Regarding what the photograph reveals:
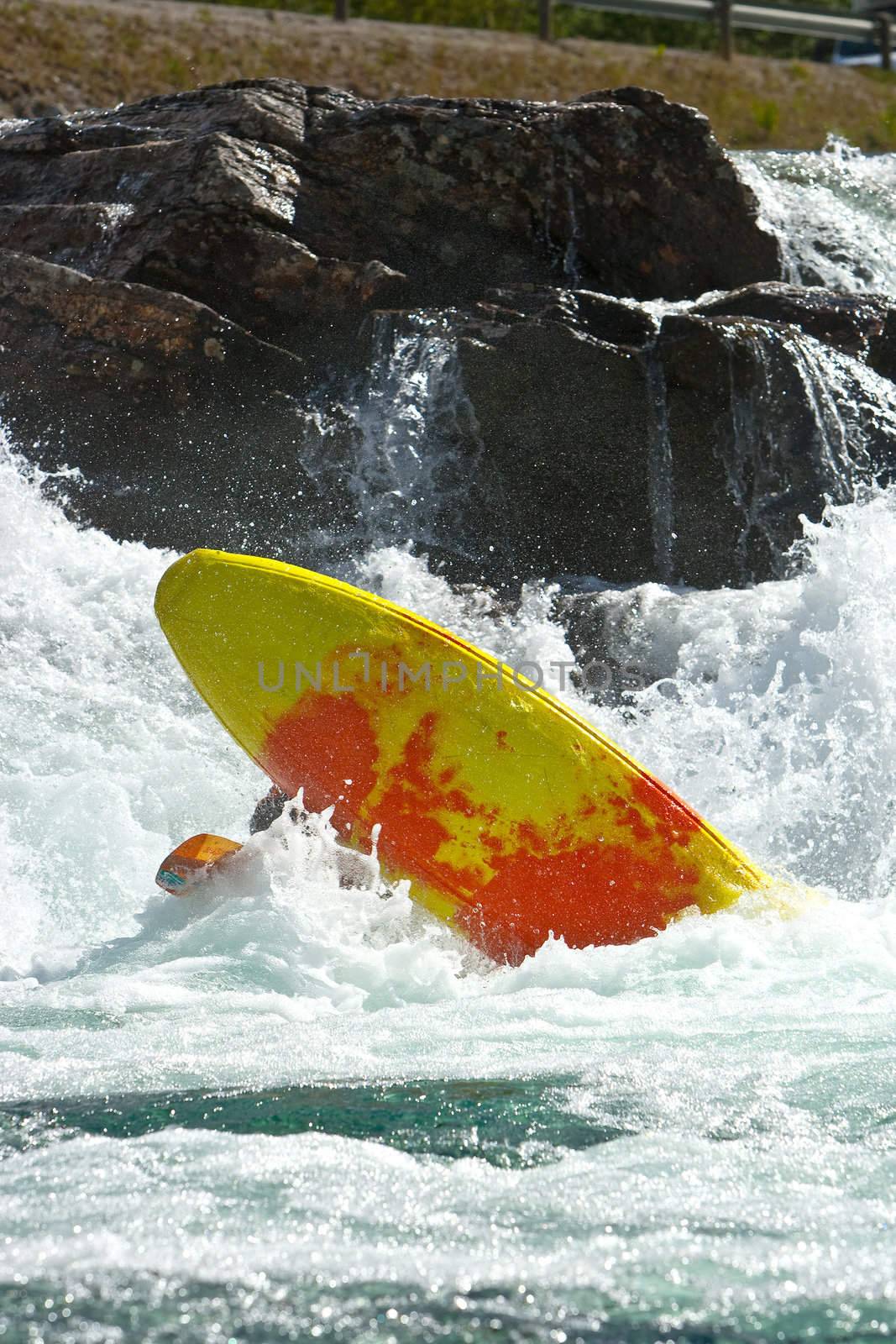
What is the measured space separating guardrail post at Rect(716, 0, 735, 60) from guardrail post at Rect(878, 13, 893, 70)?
214 cm

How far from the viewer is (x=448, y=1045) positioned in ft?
8.95

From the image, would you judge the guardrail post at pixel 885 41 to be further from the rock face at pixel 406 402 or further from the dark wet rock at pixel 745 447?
the dark wet rock at pixel 745 447

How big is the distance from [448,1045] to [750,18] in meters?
16.9

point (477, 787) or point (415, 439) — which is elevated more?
point (415, 439)

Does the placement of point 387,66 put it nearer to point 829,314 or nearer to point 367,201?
point 367,201

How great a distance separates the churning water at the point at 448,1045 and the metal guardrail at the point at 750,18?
42.1 ft

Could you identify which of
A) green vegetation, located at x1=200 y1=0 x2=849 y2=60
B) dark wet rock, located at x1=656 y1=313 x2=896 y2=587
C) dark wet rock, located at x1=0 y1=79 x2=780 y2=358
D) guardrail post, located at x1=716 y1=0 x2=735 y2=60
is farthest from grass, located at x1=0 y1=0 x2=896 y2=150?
dark wet rock, located at x1=656 y1=313 x2=896 y2=587

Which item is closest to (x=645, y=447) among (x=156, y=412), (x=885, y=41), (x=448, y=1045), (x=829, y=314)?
(x=829, y=314)

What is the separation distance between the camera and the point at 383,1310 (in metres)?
1.72

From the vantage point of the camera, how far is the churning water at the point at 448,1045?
1.79 m

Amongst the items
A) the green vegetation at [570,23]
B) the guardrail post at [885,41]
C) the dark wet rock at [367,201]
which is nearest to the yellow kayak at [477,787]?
the dark wet rock at [367,201]

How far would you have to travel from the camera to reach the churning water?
5.87 ft

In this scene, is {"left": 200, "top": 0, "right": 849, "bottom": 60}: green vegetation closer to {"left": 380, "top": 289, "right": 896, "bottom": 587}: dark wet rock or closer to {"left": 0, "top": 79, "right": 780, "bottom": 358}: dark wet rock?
{"left": 0, "top": 79, "right": 780, "bottom": 358}: dark wet rock

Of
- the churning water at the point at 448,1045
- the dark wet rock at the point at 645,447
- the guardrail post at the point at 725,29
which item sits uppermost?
the guardrail post at the point at 725,29
